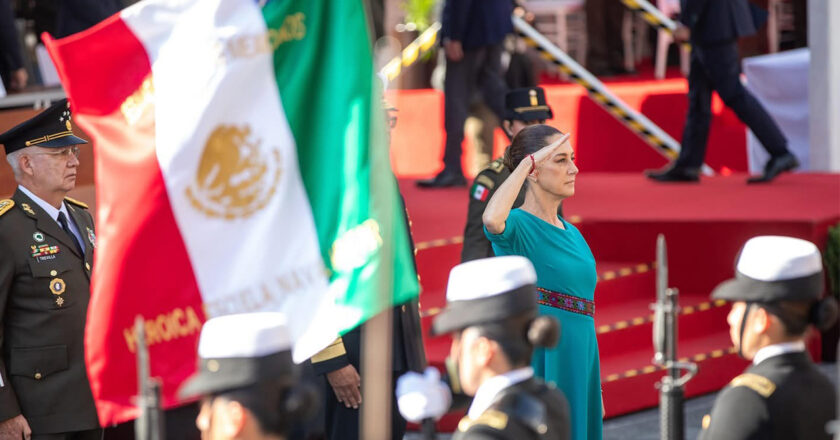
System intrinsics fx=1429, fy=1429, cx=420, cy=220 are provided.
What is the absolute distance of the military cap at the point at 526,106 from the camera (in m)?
6.62

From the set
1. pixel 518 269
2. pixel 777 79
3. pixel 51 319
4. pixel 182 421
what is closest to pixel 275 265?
pixel 518 269

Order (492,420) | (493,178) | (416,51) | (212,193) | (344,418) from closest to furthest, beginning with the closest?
(492,420), (212,193), (344,418), (493,178), (416,51)

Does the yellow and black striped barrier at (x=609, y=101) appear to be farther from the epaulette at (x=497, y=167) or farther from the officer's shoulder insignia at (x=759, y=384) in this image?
the officer's shoulder insignia at (x=759, y=384)

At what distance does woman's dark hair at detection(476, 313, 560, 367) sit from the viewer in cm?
343

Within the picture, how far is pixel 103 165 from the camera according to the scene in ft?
13.1

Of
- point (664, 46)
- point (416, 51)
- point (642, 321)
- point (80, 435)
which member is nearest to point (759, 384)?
point (80, 435)

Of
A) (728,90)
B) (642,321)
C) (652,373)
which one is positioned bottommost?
(652,373)

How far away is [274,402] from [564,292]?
6.98 feet

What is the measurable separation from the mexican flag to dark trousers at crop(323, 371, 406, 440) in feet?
4.22

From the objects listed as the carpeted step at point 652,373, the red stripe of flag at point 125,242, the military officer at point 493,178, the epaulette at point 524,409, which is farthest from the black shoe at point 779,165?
the epaulette at point 524,409

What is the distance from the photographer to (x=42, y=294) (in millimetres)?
5180

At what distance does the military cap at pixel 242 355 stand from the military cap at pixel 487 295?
458 mm

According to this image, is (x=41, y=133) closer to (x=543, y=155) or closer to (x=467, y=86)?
(x=543, y=155)

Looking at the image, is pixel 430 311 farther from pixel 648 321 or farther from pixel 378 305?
pixel 378 305
